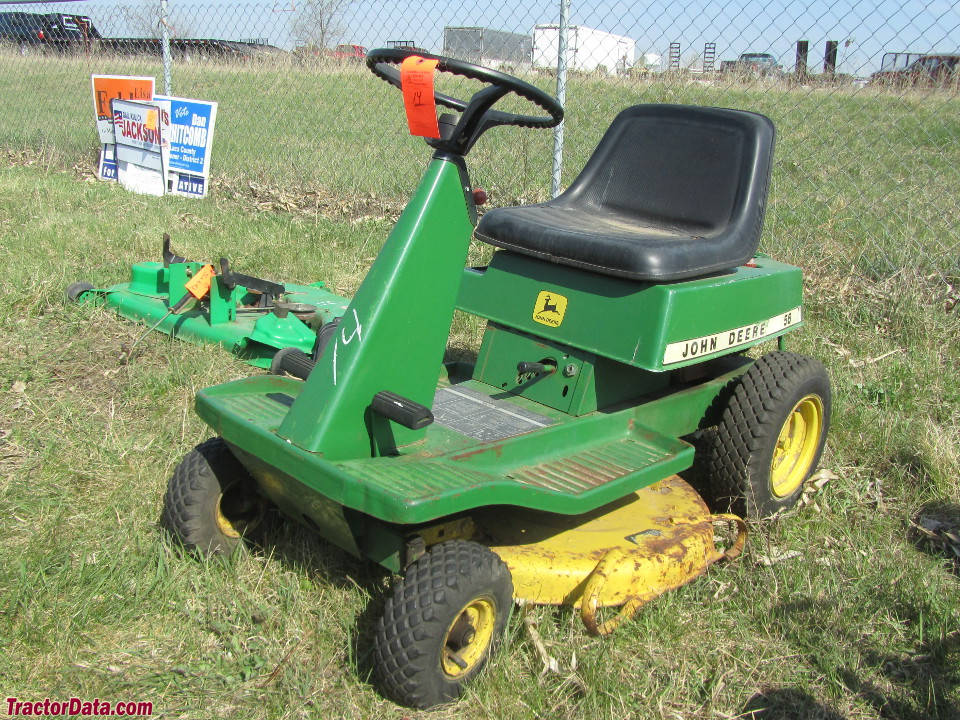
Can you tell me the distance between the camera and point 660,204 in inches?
122

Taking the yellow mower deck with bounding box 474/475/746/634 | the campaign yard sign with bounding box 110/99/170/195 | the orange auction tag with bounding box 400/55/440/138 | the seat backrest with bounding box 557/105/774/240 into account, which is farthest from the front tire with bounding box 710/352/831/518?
the campaign yard sign with bounding box 110/99/170/195

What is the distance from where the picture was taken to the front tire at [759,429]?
2.77 metres

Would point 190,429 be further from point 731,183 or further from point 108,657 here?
point 731,183

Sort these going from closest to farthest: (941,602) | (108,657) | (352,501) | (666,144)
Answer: (352,501) → (108,657) → (941,602) → (666,144)

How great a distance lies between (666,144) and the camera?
3125 mm

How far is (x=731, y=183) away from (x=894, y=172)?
4.74 meters

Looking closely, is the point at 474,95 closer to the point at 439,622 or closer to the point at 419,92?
the point at 419,92

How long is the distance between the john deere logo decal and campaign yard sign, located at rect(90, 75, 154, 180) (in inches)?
208

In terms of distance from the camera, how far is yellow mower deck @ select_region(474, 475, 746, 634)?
2.24m

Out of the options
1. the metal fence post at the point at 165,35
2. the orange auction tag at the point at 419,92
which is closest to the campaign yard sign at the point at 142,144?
the metal fence post at the point at 165,35

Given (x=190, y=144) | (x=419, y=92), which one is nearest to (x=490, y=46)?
(x=190, y=144)

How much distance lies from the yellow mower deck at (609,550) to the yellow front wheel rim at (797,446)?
18.3 inches

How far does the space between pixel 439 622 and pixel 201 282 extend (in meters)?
2.35

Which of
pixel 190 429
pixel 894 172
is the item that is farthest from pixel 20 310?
pixel 894 172
